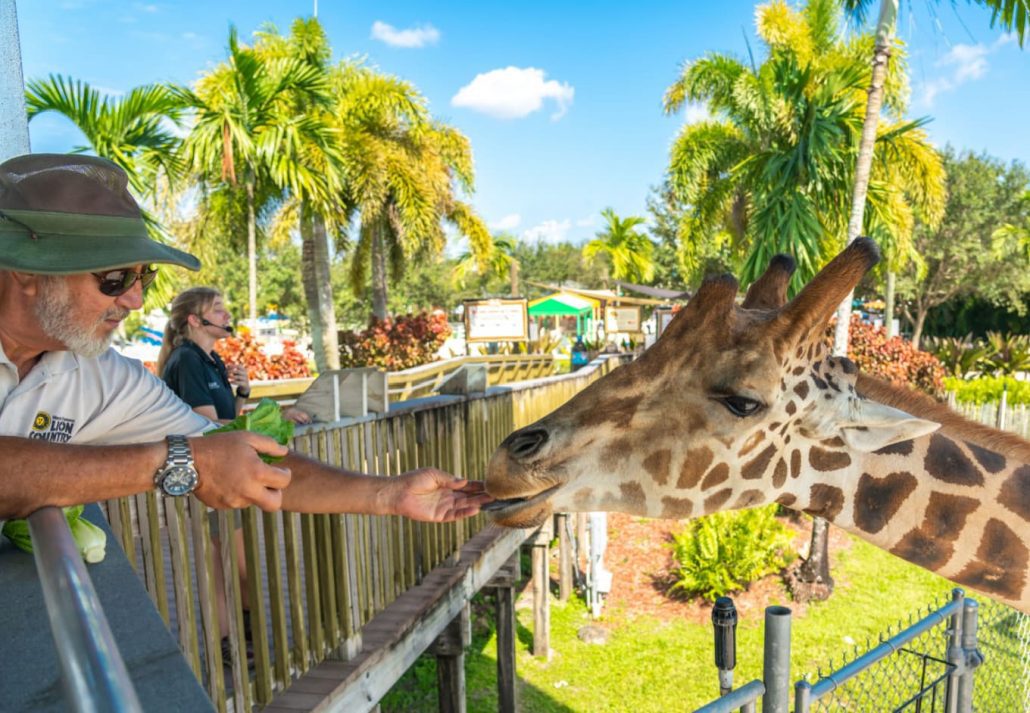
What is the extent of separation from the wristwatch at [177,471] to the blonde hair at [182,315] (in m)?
3.61

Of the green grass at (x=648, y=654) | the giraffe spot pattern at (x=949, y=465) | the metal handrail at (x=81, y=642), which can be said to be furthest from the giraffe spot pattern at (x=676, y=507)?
the green grass at (x=648, y=654)

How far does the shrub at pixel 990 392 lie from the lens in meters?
16.8

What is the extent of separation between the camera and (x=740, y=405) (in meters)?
2.67

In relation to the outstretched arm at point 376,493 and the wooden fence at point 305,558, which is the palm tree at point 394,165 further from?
the outstretched arm at point 376,493

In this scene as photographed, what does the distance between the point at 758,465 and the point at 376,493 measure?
4.56ft

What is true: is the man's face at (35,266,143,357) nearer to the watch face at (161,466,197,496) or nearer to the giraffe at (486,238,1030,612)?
the watch face at (161,466,197,496)

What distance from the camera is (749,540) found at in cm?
1211

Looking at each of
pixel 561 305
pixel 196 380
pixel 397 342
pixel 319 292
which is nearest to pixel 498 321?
pixel 397 342

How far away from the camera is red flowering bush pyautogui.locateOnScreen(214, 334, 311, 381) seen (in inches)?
537

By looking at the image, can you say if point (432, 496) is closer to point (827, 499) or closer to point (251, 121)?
point (827, 499)

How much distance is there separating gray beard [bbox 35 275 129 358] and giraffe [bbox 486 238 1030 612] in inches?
48.4

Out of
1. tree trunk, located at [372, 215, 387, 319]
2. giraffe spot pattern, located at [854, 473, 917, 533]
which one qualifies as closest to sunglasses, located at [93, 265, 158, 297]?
giraffe spot pattern, located at [854, 473, 917, 533]

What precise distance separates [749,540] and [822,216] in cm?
695

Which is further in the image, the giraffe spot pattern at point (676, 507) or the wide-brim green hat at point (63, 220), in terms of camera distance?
the giraffe spot pattern at point (676, 507)
